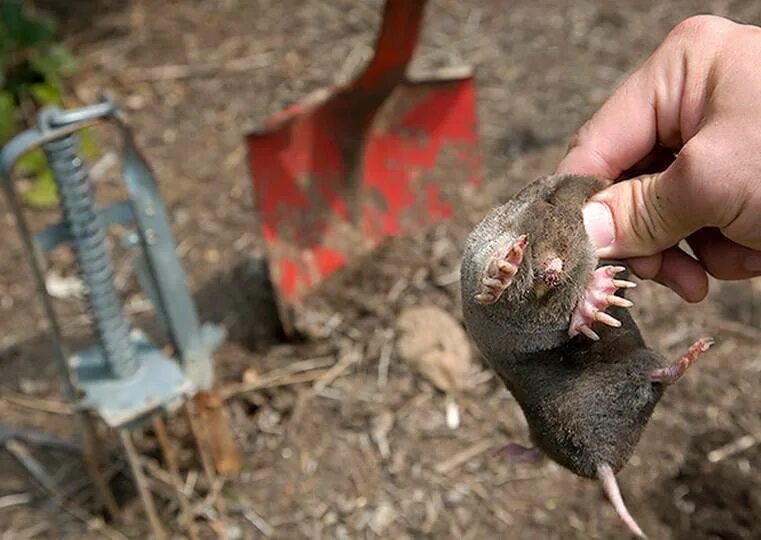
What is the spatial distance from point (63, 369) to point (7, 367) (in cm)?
75

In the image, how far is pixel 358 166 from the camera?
3303 millimetres

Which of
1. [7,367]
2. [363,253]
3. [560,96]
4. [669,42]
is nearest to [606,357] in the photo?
[669,42]

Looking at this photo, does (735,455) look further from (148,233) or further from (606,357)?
(148,233)

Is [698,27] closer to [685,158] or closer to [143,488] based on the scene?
[685,158]

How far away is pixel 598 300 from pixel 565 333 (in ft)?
0.35

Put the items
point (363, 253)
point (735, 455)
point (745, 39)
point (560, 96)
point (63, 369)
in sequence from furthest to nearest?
1. point (560, 96)
2. point (363, 253)
3. point (735, 455)
4. point (63, 369)
5. point (745, 39)

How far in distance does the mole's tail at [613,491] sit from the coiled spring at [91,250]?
4.29ft

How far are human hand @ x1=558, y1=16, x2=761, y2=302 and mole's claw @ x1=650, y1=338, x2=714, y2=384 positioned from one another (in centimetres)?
18

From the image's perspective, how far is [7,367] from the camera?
3141mm

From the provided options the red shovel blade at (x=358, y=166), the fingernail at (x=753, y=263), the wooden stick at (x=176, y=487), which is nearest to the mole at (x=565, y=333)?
the fingernail at (x=753, y=263)

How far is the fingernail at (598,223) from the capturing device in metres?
1.55

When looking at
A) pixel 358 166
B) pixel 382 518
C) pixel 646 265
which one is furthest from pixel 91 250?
pixel 646 265

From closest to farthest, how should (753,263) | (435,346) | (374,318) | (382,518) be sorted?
(753,263) → (382,518) → (435,346) → (374,318)

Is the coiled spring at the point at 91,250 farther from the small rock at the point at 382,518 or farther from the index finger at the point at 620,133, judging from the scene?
the index finger at the point at 620,133
